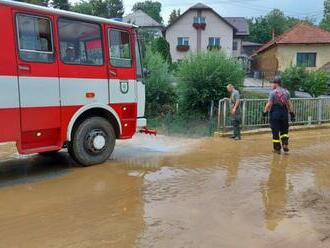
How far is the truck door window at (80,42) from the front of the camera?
871 cm

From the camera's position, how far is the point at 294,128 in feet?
51.0

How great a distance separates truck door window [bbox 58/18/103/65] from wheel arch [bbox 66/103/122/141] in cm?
88

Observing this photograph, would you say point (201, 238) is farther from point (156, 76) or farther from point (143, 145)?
point (156, 76)

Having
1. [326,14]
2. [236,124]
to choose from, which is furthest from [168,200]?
[326,14]

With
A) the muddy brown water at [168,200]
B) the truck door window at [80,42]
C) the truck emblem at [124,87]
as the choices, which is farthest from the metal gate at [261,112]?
the truck door window at [80,42]

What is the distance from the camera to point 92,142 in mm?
9453

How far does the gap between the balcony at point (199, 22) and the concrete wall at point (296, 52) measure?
11841mm

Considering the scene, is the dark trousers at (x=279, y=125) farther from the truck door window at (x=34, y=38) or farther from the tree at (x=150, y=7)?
the tree at (x=150, y=7)

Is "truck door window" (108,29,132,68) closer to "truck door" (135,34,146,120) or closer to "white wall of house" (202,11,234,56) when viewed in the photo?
"truck door" (135,34,146,120)

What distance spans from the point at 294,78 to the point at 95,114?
1658 cm

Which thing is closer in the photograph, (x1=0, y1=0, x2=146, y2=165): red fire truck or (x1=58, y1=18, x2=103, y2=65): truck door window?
(x1=0, y1=0, x2=146, y2=165): red fire truck

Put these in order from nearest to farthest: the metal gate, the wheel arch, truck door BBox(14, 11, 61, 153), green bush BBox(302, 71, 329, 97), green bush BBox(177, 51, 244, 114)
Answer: truck door BBox(14, 11, 61, 153), the wheel arch, the metal gate, green bush BBox(177, 51, 244, 114), green bush BBox(302, 71, 329, 97)

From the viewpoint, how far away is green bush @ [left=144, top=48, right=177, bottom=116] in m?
17.2

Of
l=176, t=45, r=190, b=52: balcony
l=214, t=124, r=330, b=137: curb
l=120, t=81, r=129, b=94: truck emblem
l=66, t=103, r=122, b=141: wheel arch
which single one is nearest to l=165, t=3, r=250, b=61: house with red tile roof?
l=176, t=45, r=190, b=52: balcony
